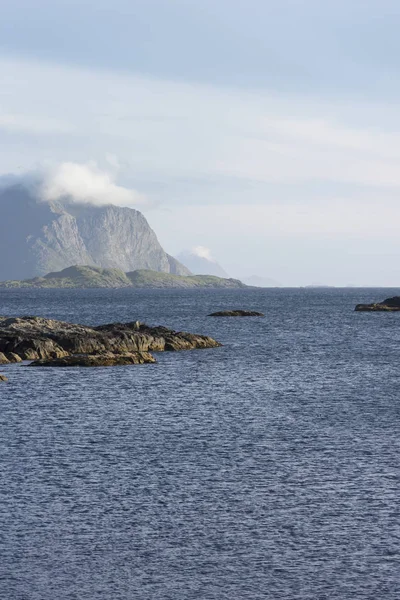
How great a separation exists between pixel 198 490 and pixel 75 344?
187ft

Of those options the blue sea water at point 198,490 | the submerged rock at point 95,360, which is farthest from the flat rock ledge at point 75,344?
the blue sea water at point 198,490

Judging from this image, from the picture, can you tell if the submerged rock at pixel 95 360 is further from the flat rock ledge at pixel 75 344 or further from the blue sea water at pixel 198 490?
the blue sea water at pixel 198 490

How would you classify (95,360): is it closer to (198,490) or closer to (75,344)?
(75,344)

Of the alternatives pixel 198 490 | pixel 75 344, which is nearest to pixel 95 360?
pixel 75 344

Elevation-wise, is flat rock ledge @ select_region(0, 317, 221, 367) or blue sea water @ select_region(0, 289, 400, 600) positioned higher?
flat rock ledge @ select_region(0, 317, 221, 367)

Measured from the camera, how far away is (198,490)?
34344 millimetres

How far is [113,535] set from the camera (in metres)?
28.5

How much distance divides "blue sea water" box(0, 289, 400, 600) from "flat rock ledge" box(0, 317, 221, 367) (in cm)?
1205

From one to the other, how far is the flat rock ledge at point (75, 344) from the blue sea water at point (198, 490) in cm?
1205

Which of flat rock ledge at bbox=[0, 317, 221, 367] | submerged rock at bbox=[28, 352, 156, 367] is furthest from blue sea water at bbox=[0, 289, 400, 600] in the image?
flat rock ledge at bbox=[0, 317, 221, 367]

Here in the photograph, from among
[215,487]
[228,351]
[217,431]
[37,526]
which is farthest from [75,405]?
[228,351]

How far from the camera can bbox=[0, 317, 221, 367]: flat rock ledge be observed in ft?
275

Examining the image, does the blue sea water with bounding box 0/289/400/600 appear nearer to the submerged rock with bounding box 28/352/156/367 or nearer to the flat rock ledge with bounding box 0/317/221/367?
the submerged rock with bounding box 28/352/156/367

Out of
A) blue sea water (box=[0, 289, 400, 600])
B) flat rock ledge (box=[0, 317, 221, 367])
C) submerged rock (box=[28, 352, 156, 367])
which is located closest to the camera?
blue sea water (box=[0, 289, 400, 600])
